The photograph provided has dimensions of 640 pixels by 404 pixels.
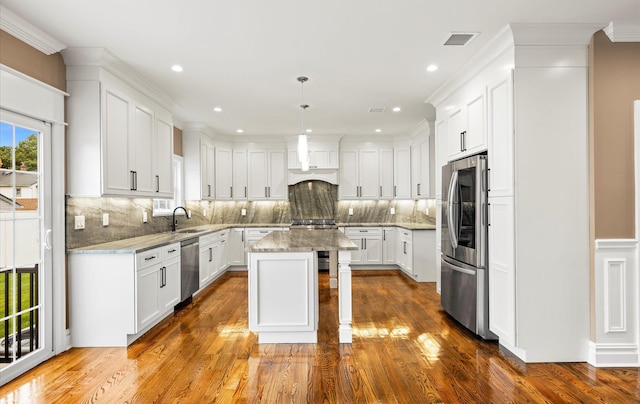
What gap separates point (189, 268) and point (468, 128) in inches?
141

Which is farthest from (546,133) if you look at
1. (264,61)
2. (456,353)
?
(264,61)

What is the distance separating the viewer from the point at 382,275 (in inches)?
253

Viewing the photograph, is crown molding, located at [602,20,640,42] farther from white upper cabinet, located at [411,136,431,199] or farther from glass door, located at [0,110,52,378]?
glass door, located at [0,110,52,378]

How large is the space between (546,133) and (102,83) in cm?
378

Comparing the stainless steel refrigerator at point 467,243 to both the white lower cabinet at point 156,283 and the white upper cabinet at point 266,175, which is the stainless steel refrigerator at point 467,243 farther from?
the white upper cabinet at point 266,175

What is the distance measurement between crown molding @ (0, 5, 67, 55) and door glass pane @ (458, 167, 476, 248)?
3712 mm

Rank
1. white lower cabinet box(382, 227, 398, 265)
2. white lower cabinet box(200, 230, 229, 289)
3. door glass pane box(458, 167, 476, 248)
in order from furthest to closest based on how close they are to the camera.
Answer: white lower cabinet box(382, 227, 398, 265) < white lower cabinet box(200, 230, 229, 289) < door glass pane box(458, 167, 476, 248)

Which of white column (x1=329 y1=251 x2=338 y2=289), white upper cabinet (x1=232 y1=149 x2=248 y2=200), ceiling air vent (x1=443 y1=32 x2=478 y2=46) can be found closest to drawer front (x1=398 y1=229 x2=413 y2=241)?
white column (x1=329 y1=251 x2=338 y2=289)

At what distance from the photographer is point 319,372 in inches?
107

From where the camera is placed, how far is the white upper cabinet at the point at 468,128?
3332 millimetres

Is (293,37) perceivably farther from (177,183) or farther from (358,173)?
(358,173)

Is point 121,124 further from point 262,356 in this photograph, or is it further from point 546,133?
point 546,133

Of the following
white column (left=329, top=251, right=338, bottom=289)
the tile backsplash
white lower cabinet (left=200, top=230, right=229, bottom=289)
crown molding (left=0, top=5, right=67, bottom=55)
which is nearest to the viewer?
crown molding (left=0, top=5, right=67, bottom=55)

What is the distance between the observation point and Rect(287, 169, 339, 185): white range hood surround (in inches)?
281
